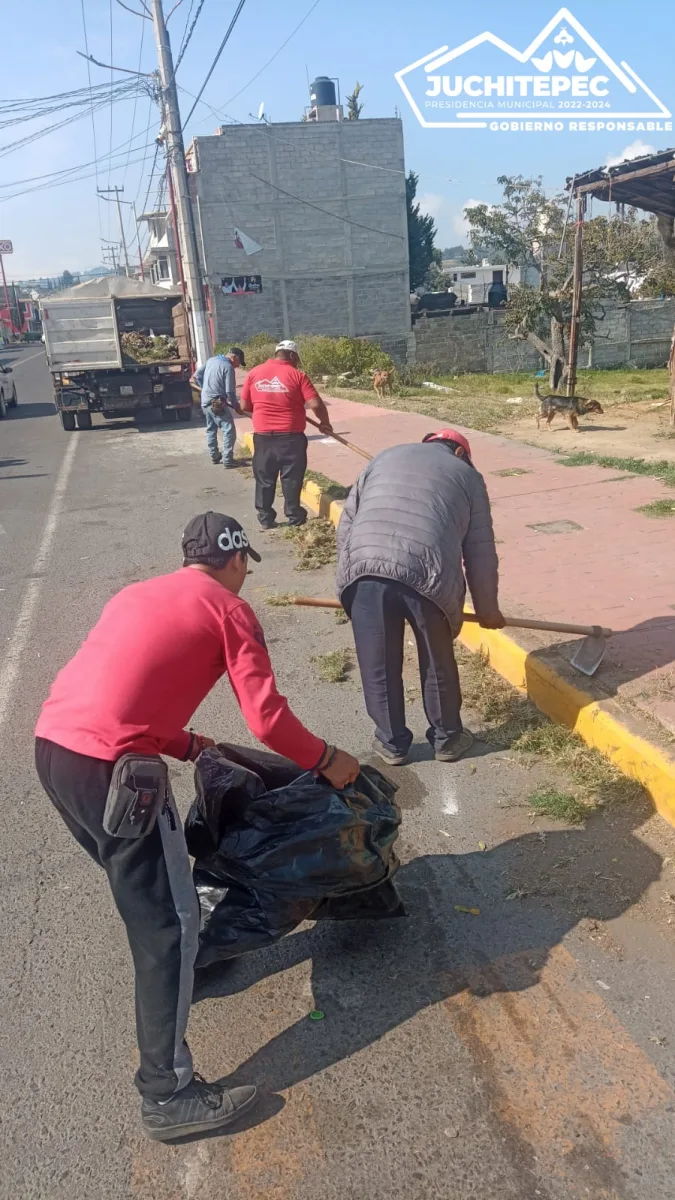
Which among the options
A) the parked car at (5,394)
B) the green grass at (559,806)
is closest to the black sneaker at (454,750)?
the green grass at (559,806)

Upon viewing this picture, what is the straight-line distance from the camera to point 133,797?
2135 mm

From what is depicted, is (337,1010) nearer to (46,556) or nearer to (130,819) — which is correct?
(130,819)

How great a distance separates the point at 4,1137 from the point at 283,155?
34493 millimetres

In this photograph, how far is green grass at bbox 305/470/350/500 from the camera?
897 cm

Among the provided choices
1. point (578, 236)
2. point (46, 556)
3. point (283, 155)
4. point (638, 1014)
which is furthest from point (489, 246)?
point (638, 1014)

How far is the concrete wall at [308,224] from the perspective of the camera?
31469 millimetres

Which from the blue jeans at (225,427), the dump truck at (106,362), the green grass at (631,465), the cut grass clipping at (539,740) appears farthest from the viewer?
the dump truck at (106,362)

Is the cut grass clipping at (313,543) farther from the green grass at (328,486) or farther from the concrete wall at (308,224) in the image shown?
the concrete wall at (308,224)

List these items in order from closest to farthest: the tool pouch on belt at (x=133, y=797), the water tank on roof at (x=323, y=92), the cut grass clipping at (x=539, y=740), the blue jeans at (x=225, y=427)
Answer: the tool pouch on belt at (x=133, y=797)
the cut grass clipping at (x=539, y=740)
the blue jeans at (x=225, y=427)
the water tank on roof at (x=323, y=92)

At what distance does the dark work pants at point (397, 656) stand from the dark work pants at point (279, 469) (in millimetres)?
4411

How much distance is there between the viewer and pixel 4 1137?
7.69 ft

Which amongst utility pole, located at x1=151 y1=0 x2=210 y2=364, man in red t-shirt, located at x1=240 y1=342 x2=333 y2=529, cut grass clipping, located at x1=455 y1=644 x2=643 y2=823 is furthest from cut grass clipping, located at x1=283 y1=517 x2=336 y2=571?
utility pole, located at x1=151 y1=0 x2=210 y2=364

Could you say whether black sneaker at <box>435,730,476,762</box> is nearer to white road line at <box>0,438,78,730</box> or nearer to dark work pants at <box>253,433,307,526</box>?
white road line at <box>0,438,78,730</box>

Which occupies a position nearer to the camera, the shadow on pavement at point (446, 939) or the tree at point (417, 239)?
the shadow on pavement at point (446, 939)
